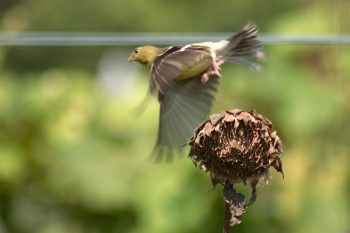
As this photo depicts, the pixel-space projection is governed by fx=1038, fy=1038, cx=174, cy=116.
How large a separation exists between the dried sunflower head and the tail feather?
0.46 m

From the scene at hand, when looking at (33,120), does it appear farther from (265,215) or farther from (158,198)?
(265,215)

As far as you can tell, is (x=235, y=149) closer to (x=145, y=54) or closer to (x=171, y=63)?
(x=171, y=63)

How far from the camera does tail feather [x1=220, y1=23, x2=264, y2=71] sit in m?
1.88

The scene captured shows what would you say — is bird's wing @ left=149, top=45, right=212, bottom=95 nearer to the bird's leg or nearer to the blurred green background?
the bird's leg

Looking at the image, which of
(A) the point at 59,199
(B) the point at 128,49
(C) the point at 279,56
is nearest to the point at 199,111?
(A) the point at 59,199

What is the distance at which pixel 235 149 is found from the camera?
1.43m

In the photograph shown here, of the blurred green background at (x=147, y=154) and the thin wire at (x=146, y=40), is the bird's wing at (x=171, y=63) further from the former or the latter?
the blurred green background at (x=147, y=154)

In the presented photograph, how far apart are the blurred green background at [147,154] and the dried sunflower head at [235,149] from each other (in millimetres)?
1555

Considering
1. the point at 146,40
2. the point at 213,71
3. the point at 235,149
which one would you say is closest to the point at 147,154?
the point at 146,40

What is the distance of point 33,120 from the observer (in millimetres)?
3604

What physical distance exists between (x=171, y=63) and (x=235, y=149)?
1.24 ft

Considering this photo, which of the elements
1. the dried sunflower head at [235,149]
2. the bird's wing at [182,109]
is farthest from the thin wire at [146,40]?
the dried sunflower head at [235,149]

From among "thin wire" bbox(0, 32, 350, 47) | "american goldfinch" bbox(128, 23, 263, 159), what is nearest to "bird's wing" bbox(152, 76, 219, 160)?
"american goldfinch" bbox(128, 23, 263, 159)

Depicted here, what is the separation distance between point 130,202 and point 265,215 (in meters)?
0.46
